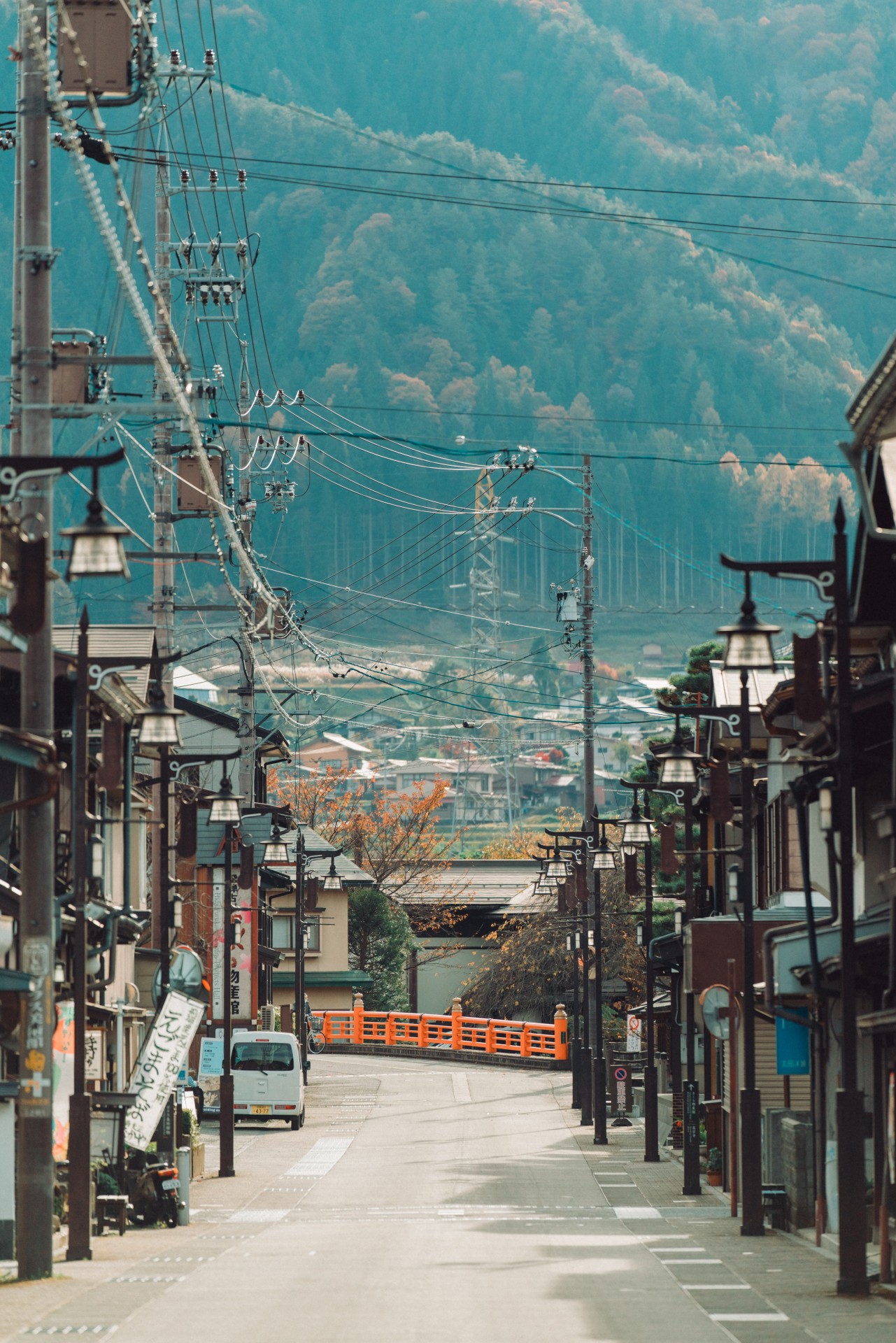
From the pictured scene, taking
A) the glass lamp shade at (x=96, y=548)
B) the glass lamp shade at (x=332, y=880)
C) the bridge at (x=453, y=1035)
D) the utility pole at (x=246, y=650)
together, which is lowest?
the bridge at (x=453, y=1035)

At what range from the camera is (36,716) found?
17969 millimetres

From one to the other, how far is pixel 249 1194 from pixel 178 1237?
771 centimetres

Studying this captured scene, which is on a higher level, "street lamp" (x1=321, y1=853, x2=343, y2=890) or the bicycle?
"street lamp" (x1=321, y1=853, x2=343, y2=890)

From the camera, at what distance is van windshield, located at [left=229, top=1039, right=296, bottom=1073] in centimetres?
4712

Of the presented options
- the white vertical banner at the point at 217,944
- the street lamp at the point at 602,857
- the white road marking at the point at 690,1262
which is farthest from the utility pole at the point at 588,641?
the white road marking at the point at 690,1262

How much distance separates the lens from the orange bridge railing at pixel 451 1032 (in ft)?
228

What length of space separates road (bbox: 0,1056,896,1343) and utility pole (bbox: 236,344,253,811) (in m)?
9.05

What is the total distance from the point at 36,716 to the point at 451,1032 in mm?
57546

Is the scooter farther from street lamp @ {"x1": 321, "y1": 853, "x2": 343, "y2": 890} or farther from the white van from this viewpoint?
street lamp @ {"x1": 321, "y1": 853, "x2": 343, "y2": 890}

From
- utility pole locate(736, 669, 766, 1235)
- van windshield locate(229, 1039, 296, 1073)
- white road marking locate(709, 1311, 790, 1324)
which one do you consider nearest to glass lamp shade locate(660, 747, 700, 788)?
utility pole locate(736, 669, 766, 1235)

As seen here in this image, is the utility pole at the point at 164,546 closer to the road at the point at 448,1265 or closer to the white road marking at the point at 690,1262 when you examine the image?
the road at the point at 448,1265

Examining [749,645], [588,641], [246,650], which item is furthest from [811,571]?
[588,641]

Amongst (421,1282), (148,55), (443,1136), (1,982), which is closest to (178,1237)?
(1,982)

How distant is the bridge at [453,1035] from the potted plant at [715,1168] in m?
33.6
